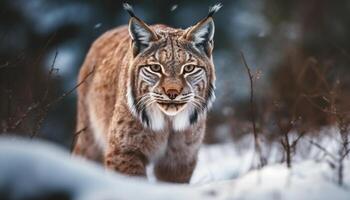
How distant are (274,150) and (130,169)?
274 centimetres

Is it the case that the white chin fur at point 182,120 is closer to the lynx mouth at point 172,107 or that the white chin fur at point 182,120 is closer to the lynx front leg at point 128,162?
the lynx mouth at point 172,107

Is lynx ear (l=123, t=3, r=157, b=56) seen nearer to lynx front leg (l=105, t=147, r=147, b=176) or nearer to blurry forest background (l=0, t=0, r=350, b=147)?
lynx front leg (l=105, t=147, r=147, b=176)

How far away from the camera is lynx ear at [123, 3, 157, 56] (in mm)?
4840

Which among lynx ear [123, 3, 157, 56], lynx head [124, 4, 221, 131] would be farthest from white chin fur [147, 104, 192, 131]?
lynx ear [123, 3, 157, 56]

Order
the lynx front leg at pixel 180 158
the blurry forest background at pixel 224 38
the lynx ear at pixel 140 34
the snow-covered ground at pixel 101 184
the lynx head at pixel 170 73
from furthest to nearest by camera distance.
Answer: the blurry forest background at pixel 224 38
the lynx front leg at pixel 180 158
the lynx ear at pixel 140 34
the lynx head at pixel 170 73
the snow-covered ground at pixel 101 184

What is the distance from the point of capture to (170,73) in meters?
4.66

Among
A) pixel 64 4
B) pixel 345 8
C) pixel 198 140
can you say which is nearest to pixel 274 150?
pixel 198 140

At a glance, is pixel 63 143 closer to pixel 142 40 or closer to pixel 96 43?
pixel 96 43

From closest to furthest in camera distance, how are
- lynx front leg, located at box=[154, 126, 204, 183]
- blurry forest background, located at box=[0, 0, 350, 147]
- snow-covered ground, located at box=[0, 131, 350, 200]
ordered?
snow-covered ground, located at box=[0, 131, 350, 200] → lynx front leg, located at box=[154, 126, 204, 183] → blurry forest background, located at box=[0, 0, 350, 147]

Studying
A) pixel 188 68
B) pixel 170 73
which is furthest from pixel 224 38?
pixel 170 73

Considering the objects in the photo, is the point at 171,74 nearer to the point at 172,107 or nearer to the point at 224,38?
the point at 172,107

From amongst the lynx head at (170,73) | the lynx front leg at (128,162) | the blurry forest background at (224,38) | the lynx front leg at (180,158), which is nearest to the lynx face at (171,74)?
the lynx head at (170,73)

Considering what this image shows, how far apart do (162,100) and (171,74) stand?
201 mm

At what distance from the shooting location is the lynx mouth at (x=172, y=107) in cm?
461
